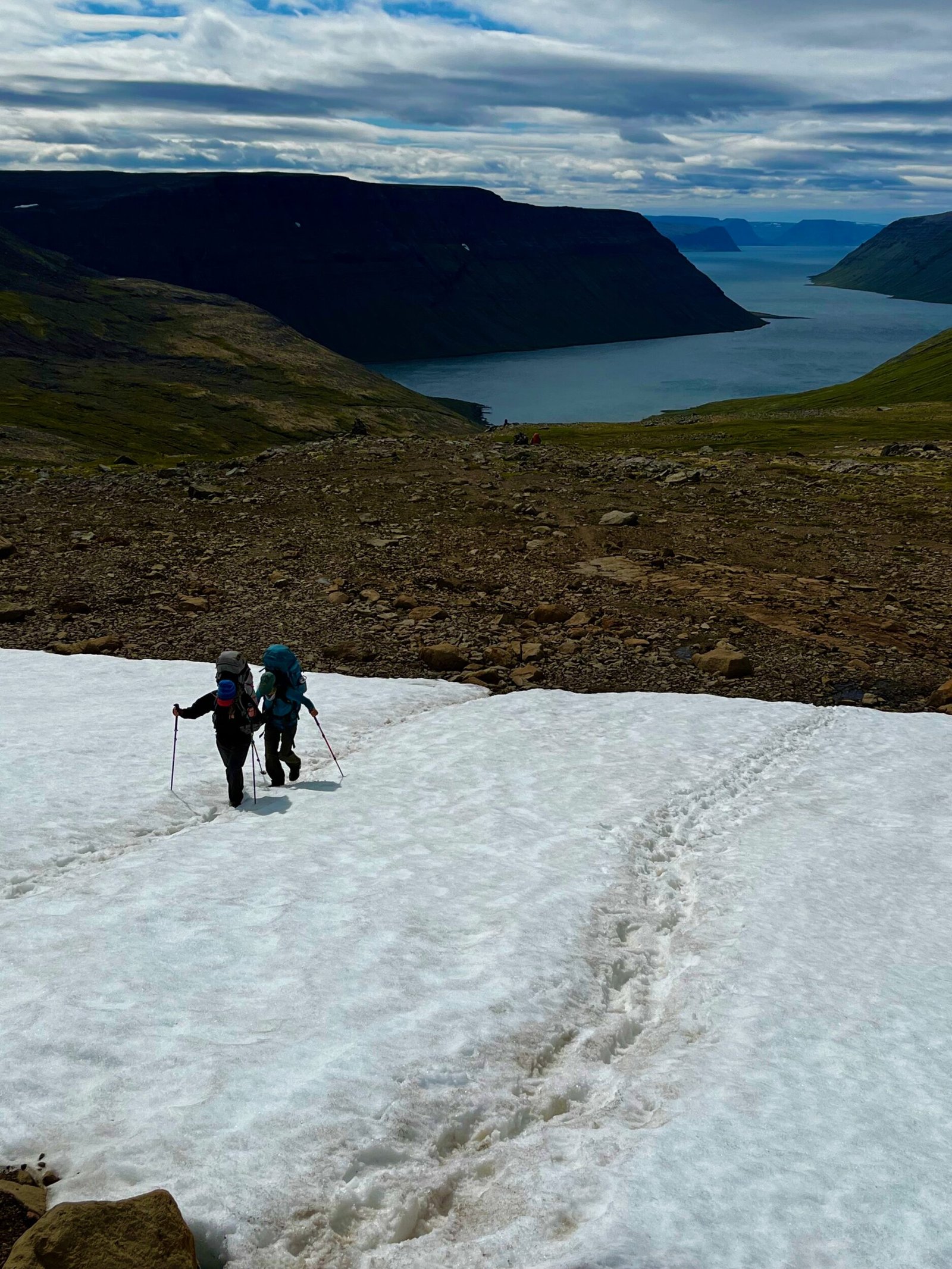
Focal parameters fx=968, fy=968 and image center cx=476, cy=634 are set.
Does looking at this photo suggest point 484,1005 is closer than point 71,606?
Yes

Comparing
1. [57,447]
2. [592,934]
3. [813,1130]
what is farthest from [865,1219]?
[57,447]

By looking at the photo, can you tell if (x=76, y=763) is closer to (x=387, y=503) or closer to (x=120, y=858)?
(x=120, y=858)

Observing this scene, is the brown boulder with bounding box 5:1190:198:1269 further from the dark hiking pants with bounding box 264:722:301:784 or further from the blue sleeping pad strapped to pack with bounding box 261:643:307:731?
the dark hiking pants with bounding box 264:722:301:784

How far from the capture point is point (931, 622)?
29953mm

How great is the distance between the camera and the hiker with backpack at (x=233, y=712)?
54.8 ft

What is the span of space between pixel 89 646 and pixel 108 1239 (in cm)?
2262

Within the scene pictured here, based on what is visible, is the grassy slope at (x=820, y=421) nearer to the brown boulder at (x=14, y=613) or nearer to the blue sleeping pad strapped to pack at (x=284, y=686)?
the brown boulder at (x=14, y=613)

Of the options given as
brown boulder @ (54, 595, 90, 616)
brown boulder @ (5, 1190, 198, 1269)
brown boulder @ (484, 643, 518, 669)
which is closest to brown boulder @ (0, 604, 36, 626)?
brown boulder @ (54, 595, 90, 616)

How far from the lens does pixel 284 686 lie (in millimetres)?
17875

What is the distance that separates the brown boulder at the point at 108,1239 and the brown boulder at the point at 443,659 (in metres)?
19.9

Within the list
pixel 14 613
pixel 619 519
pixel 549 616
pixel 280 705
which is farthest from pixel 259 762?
pixel 619 519

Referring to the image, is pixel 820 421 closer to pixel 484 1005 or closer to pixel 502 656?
pixel 502 656

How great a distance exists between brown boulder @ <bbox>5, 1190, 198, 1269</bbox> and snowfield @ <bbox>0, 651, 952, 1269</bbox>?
1.28 ft

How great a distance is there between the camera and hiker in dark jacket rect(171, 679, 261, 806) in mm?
16734
